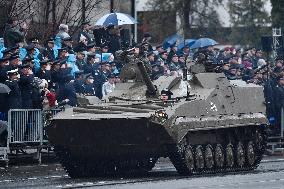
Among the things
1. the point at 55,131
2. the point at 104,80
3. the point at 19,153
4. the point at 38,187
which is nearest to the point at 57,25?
the point at 104,80

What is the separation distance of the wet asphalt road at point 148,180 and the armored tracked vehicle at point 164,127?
505mm

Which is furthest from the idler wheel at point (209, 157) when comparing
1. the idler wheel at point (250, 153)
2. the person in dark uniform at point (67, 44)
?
the person in dark uniform at point (67, 44)

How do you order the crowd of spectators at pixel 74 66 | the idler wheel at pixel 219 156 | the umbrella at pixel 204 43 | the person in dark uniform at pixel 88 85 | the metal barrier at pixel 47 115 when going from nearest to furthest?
the metal barrier at pixel 47 115 < the idler wheel at pixel 219 156 < the crowd of spectators at pixel 74 66 < the person in dark uniform at pixel 88 85 < the umbrella at pixel 204 43

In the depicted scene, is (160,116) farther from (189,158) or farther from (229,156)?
(229,156)

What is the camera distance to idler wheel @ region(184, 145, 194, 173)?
29.0 metres

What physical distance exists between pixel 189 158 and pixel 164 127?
1.61 meters

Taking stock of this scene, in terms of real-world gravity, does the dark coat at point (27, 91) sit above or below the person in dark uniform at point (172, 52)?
below

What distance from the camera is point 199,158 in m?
29.8

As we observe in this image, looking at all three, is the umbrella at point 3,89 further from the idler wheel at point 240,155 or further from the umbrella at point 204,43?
the umbrella at point 204,43

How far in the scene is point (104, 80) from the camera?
34.9 m

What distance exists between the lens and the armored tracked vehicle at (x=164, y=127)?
92.6 ft

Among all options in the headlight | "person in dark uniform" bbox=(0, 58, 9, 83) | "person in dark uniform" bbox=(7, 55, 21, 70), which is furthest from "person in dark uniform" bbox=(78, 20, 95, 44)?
the headlight

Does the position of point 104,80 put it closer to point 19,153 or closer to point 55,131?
point 19,153

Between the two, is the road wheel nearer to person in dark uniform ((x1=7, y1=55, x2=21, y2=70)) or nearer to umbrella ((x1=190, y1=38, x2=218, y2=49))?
person in dark uniform ((x1=7, y1=55, x2=21, y2=70))
